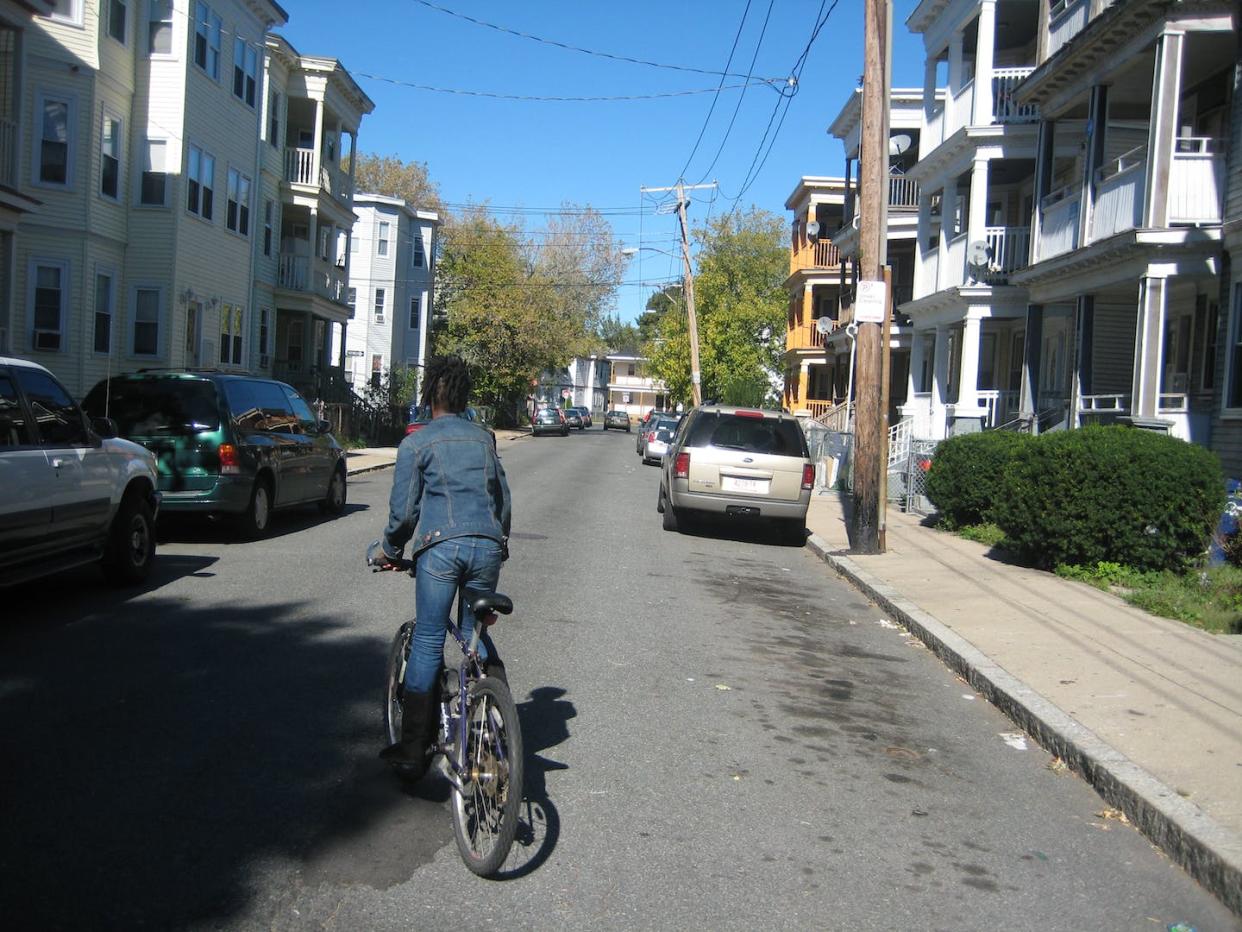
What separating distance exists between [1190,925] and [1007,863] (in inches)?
28.6

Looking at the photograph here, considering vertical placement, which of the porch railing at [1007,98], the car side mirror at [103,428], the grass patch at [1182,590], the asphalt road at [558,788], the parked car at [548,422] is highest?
the porch railing at [1007,98]

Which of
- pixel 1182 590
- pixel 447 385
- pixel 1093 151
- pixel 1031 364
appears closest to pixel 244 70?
pixel 1031 364

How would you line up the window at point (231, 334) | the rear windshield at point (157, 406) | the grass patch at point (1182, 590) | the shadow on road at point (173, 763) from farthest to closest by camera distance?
the window at point (231, 334) < the rear windshield at point (157, 406) < the grass patch at point (1182, 590) < the shadow on road at point (173, 763)

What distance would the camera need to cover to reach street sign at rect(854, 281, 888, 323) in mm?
13906

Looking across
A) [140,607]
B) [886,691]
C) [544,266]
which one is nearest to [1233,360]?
[886,691]

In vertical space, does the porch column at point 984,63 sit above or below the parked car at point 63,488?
above

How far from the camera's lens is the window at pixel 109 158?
22.8m

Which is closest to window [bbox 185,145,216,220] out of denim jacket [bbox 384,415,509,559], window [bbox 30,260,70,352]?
window [bbox 30,260,70,352]

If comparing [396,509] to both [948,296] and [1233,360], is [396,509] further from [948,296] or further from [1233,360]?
[948,296]

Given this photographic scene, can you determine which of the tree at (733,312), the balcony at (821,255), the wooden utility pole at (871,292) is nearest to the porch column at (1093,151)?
the wooden utility pole at (871,292)

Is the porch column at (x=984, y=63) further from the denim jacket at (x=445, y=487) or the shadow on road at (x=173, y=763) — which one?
the denim jacket at (x=445, y=487)

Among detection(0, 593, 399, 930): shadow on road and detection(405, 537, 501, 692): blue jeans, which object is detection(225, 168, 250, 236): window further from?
detection(405, 537, 501, 692): blue jeans

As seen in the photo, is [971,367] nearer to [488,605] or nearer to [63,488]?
[63,488]

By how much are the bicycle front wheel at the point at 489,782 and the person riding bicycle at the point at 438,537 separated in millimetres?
239
